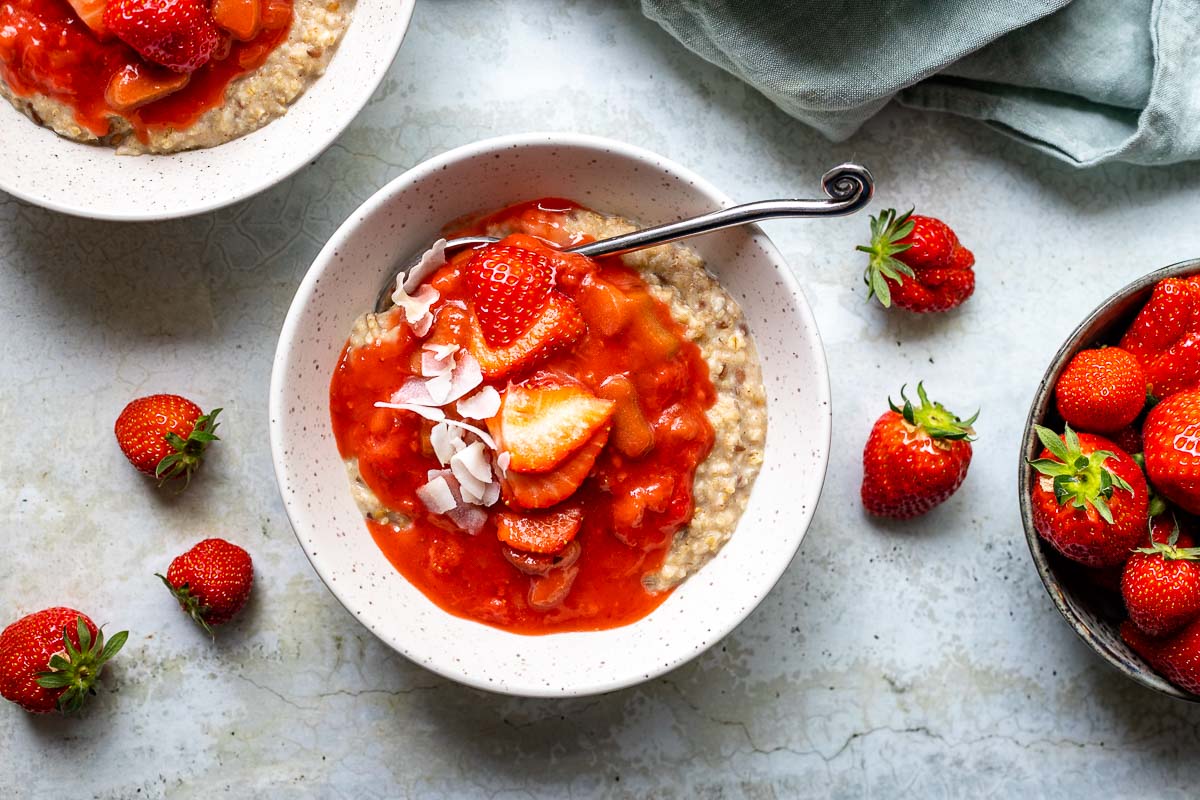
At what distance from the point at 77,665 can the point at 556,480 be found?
4.33 ft

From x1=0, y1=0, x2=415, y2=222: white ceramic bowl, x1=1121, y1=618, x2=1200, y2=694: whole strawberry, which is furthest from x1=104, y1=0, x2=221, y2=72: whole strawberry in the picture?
x1=1121, y1=618, x2=1200, y2=694: whole strawberry

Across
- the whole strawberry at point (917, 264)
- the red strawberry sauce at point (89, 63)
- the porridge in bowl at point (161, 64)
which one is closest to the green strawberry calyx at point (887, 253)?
the whole strawberry at point (917, 264)

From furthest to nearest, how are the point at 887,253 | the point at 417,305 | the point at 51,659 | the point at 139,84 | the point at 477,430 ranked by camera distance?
the point at 887,253
the point at 51,659
the point at 139,84
the point at 417,305
the point at 477,430

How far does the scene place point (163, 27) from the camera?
220 centimetres

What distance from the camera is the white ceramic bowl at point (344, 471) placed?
221 centimetres

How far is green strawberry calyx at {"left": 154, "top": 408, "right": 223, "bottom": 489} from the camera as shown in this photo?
2461 mm

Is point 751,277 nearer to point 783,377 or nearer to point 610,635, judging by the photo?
point 783,377

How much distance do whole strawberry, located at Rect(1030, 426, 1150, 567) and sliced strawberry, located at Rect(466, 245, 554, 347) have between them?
1.16 metres

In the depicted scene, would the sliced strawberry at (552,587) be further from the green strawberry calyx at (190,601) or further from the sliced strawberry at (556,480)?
the green strawberry calyx at (190,601)

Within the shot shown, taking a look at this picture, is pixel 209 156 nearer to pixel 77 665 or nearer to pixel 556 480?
pixel 556 480

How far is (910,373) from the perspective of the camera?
266 cm

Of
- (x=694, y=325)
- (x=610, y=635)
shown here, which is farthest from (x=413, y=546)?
(x=694, y=325)

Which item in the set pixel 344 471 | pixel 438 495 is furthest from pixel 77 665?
pixel 438 495

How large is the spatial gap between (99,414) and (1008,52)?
2517 millimetres
